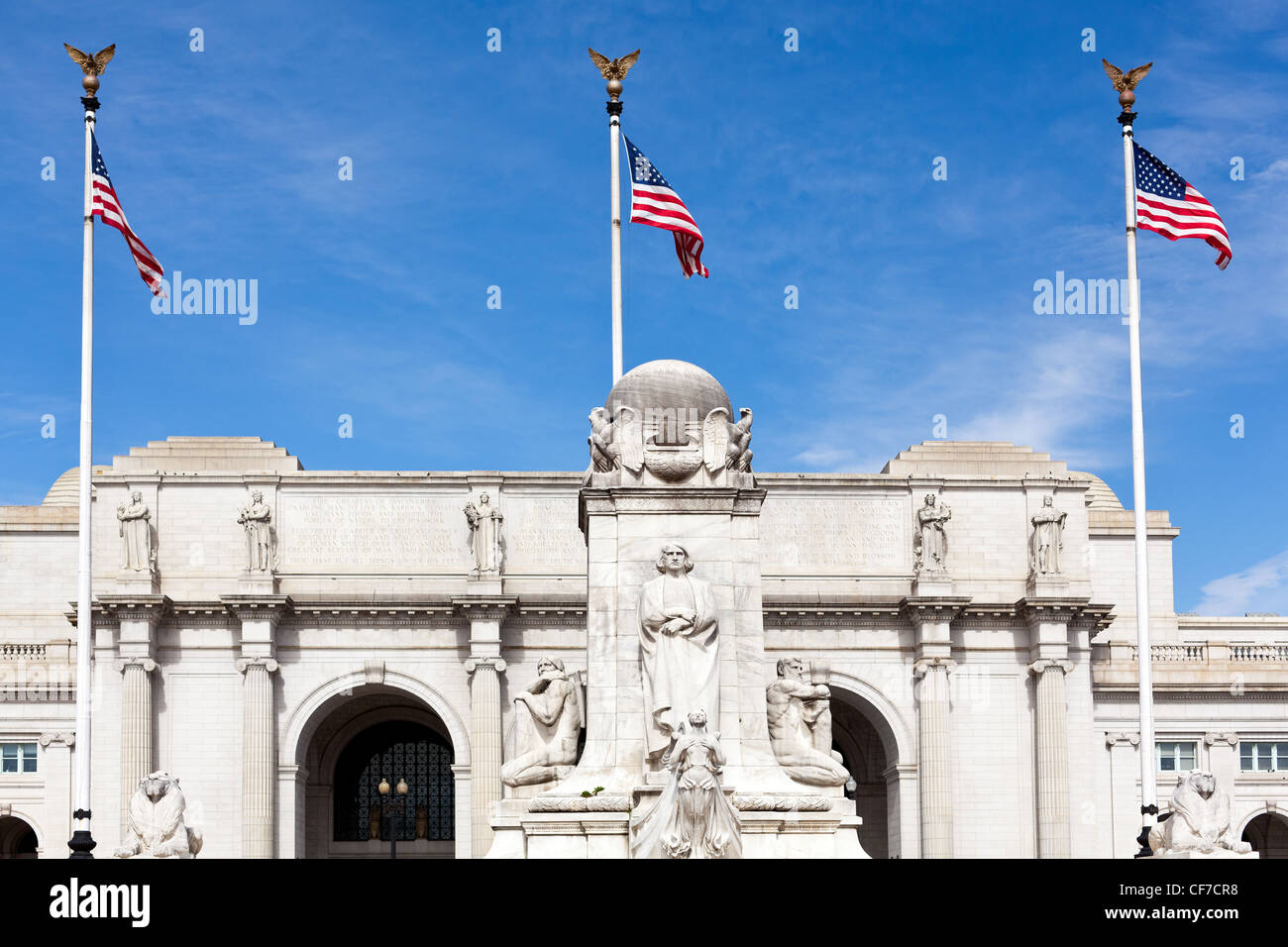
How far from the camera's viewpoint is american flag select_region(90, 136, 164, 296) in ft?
138

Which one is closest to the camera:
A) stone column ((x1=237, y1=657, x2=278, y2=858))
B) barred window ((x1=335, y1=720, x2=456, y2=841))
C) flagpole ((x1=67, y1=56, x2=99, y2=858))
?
flagpole ((x1=67, y1=56, x2=99, y2=858))

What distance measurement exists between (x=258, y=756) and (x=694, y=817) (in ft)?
154

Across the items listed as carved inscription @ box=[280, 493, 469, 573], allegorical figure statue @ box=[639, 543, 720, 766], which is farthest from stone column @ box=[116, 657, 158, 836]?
allegorical figure statue @ box=[639, 543, 720, 766]

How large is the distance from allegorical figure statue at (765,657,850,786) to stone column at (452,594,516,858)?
4144 cm

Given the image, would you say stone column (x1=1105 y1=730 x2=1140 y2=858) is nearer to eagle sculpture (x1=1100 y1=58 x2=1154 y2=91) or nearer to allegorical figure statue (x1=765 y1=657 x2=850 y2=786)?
eagle sculpture (x1=1100 y1=58 x2=1154 y2=91)

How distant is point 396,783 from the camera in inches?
2749

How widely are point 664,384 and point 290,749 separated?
44868 millimetres

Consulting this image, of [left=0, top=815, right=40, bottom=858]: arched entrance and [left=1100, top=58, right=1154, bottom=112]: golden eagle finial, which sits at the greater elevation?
[left=1100, top=58, right=1154, bottom=112]: golden eagle finial

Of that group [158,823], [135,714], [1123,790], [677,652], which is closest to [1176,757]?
[1123,790]

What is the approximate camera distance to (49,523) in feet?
258

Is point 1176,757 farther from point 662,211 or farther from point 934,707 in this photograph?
point 662,211

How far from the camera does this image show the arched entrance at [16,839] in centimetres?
6906
